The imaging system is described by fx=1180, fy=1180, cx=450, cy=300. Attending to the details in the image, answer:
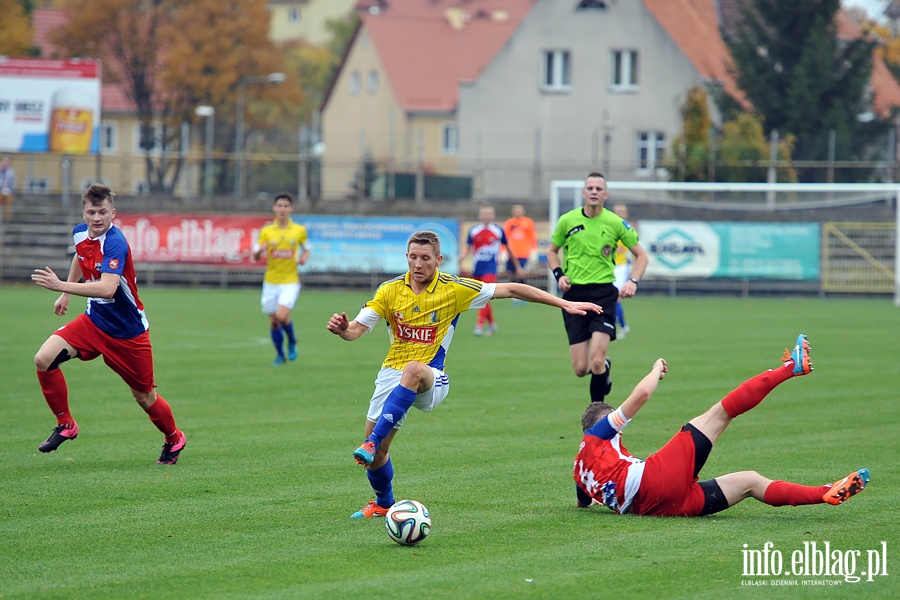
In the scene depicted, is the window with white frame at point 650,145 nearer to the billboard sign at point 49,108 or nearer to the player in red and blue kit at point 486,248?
the billboard sign at point 49,108

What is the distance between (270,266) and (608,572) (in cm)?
1173

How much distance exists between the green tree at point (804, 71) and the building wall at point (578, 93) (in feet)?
11.6

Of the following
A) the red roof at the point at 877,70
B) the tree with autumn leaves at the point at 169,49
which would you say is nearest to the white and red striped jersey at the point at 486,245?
the red roof at the point at 877,70

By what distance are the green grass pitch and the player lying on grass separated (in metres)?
0.16

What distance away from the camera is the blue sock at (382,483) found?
24.3 ft

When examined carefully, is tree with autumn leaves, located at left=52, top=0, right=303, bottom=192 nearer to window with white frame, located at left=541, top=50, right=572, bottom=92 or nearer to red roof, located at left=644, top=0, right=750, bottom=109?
window with white frame, located at left=541, top=50, right=572, bottom=92

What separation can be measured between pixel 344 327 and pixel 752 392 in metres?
2.63

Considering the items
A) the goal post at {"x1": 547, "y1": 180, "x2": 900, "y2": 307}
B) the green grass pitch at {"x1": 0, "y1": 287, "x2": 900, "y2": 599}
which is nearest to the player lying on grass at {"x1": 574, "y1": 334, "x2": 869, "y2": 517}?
the green grass pitch at {"x1": 0, "y1": 287, "x2": 900, "y2": 599}

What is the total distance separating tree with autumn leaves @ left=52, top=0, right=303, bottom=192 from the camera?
175 ft

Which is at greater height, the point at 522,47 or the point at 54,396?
the point at 522,47

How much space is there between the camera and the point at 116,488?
27.9 feet

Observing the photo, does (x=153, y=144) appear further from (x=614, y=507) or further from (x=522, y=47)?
(x=614, y=507)

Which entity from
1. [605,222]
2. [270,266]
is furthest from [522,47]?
[605,222]

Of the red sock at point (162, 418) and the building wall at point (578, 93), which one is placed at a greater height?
the building wall at point (578, 93)
